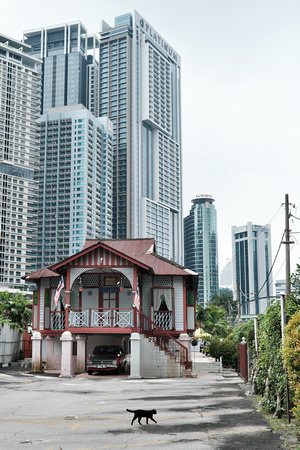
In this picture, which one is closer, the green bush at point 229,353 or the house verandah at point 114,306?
the house verandah at point 114,306

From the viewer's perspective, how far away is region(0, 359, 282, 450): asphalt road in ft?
30.5

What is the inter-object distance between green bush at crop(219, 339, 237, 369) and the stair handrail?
179 inches

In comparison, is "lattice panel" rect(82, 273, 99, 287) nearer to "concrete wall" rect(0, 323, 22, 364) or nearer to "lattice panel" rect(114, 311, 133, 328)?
"lattice panel" rect(114, 311, 133, 328)

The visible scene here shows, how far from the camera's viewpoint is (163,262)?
2961 centimetres

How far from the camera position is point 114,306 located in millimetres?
29203

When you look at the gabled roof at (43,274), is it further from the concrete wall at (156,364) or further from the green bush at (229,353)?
the green bush at (229,353)

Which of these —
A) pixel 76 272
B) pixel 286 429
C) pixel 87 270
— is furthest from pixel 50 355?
pixel 286 429

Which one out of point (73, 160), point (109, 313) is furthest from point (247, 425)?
point (73, 160)

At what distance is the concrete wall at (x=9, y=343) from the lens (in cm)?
3066

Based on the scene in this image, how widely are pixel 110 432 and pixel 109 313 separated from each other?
54.5 ft

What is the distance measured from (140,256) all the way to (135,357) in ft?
25.4

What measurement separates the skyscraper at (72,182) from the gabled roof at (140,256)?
142m

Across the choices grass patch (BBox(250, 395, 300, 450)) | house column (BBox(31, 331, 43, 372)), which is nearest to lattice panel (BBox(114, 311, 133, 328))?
house column (BBox(31, 331, 43, 372))

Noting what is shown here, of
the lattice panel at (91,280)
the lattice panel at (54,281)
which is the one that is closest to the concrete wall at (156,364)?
the lattice panel at (91,280)
